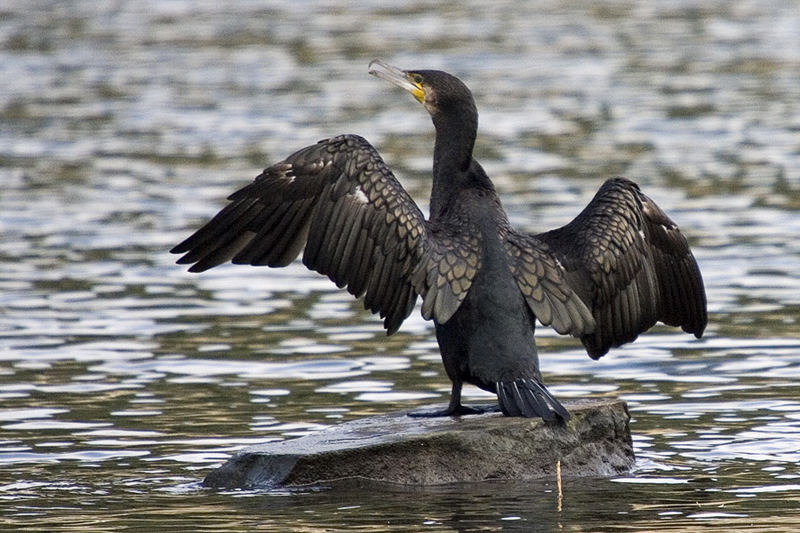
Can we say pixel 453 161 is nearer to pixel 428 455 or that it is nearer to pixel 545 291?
pixel 545 291

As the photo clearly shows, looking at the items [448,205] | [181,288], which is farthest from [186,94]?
[448,205]

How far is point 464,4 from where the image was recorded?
34750 mm

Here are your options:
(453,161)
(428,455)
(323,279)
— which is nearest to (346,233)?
(453,161)

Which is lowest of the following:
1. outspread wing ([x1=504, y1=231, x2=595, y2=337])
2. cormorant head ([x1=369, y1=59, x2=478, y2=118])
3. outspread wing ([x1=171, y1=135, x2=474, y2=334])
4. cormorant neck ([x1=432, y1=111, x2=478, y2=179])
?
outspread wing ([x1=504, y1=231, x2=595, y2=337])

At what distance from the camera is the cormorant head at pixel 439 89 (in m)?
9.12

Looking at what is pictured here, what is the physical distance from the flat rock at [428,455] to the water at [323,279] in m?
0.13

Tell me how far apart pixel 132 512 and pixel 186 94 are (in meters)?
17.2

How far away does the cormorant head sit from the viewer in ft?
29.9

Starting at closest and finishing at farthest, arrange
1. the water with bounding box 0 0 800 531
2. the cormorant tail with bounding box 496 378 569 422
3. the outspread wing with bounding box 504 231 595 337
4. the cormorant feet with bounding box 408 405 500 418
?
the water with bounding box 0 0 800 531, the cormorant tail with bounding box 496 378 569 422, the outspread wing with bounding box 504 231 595 337, the cormorant feet with bounding box 408 405 500 418

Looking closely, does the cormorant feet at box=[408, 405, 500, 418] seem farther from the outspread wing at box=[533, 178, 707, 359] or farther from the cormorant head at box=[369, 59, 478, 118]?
the cormorant head at box=[369, 59, 478, 118]

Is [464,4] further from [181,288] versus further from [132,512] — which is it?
[132,512]

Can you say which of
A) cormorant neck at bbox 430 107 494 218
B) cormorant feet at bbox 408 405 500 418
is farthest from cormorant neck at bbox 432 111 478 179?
cormorant feet at bbox 408 405 500 418

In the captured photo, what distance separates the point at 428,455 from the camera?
8289mm

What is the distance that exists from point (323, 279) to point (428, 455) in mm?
6188
